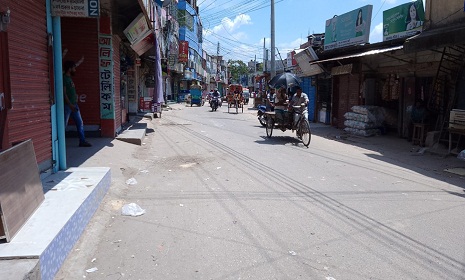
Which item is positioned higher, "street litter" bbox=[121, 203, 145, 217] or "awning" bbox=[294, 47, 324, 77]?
"awning" bbox=[294, 47, 324, 77]

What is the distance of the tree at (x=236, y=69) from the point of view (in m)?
126

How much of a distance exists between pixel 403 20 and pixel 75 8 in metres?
12.0

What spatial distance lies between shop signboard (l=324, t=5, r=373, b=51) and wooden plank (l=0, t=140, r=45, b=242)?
14892mm

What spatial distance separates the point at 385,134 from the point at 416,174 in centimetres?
728

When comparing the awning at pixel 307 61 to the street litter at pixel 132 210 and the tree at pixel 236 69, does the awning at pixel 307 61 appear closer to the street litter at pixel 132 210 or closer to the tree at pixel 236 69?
the street litter at pixel 132 210

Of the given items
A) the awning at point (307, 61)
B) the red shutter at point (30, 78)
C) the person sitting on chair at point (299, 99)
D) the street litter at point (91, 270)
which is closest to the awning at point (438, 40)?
the person sitting on chair at point (299, 99)

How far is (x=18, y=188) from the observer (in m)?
3.69

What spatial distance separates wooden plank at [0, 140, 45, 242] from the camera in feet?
11.0

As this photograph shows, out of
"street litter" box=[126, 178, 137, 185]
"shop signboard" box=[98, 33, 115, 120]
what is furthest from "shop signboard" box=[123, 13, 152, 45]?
"street litter" box=[126, 178, 137, 185]

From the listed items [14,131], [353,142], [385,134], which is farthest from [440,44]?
[14,131]

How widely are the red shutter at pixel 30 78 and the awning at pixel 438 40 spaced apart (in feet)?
29.0

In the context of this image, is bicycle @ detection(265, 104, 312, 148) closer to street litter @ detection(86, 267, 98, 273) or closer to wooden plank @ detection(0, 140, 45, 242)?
wooden plank @ detection(0, 140, 45, 242)

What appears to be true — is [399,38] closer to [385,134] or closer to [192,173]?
[385,134]

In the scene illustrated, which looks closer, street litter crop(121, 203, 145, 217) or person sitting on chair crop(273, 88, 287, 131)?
street litter crop(121, 203, 145, 217)
